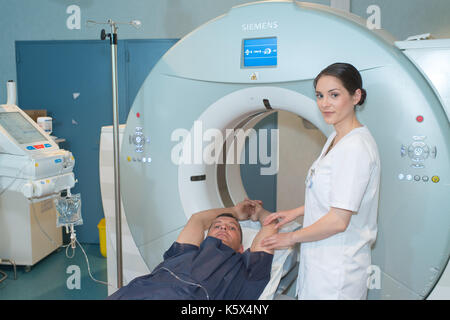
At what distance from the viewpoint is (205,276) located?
1.61 m

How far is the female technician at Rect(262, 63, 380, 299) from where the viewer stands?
4.17 feet

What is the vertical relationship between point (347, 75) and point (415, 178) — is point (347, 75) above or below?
above

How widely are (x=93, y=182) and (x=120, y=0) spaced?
57.0 inches

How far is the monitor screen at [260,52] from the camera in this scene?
5.34ft

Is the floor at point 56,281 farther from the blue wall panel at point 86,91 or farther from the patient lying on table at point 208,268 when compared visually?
the patient lying on table at point 208,268

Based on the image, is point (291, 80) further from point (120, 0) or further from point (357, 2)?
point (120, 0)

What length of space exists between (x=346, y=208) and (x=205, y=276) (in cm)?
62

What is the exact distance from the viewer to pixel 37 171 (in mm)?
1739

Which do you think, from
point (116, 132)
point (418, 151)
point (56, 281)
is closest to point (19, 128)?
point (116, 132)

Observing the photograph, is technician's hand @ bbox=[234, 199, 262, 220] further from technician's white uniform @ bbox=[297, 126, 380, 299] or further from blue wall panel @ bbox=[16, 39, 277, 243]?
blue wall panel @ bbox=[16, 39, 277, 243]

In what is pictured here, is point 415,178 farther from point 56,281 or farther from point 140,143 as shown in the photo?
point 56,281

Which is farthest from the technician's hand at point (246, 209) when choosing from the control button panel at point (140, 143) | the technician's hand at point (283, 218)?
the control button panel at point (140, 143)

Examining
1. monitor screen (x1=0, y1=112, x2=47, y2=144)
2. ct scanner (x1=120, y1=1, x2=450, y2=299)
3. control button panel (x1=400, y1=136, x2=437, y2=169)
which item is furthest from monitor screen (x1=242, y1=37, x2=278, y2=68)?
monitor screen (x1=0, y1=112, x2=47, y2=144)

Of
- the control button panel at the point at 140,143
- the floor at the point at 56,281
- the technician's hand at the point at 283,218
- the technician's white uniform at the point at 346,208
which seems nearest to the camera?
the technician's white uniform at the point at 346,208
